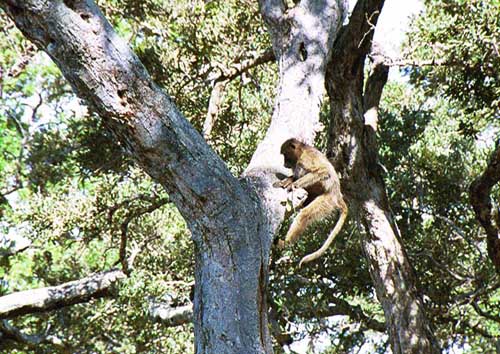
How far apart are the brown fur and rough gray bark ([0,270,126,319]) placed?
4.21 m

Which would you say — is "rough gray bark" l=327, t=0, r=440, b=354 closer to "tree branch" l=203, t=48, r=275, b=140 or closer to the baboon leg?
"tree branch" l=203, t=48, r=275, b=140

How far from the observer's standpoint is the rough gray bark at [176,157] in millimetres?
3121

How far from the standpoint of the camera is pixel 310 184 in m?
4.55

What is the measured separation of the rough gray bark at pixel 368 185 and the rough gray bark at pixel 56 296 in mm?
3342

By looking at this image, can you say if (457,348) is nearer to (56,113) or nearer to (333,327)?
(333,327)

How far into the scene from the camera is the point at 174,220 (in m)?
10.8

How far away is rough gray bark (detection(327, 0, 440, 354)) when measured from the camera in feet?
19.8

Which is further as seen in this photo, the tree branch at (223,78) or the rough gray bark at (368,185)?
the tree branch at (223,78)

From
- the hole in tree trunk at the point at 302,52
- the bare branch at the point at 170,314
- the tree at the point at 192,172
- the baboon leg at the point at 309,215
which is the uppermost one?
the bare branch at the point at 170,314

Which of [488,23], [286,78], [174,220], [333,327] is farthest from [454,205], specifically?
[286,78]

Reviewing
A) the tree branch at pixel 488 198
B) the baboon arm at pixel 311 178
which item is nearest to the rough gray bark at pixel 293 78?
the baboon arm at pixel 311 178

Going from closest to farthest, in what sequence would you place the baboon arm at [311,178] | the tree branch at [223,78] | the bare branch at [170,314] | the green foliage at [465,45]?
the baboon arm at [311,178]
the green foliage at [465,45]
the tree branch at [223,78]
the bare branch at [170,314]

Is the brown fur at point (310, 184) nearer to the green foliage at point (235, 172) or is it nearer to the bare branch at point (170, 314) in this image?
the green foliage at point (235, 172)

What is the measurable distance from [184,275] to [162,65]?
128 inches
